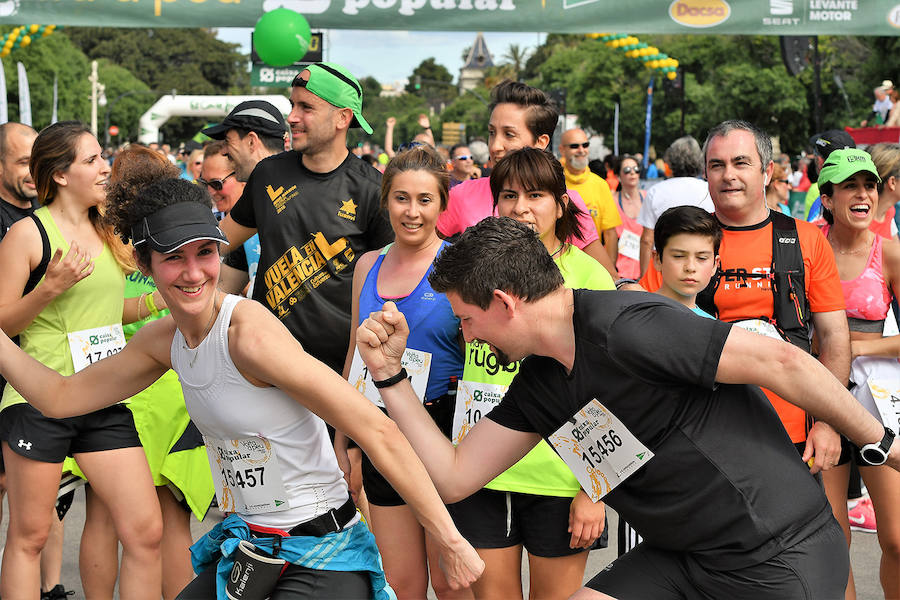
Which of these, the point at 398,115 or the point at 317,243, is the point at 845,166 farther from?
the point at 398,115

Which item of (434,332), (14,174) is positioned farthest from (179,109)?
(434,332)

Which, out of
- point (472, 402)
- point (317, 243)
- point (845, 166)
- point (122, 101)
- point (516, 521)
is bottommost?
point (122, 101)

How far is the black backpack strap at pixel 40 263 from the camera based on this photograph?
12.6 ft

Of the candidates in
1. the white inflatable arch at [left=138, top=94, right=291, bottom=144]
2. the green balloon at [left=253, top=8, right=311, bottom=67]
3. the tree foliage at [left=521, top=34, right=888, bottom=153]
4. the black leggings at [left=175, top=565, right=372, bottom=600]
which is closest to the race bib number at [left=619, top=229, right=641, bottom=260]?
the green balloon at [left=253, top=8, right=311, bottom=67]

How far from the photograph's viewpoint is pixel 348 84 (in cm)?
465

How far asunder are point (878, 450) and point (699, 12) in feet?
22.0

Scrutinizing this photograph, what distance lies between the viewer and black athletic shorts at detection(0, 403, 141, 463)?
3.71 metres

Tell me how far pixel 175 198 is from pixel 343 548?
1079 mm

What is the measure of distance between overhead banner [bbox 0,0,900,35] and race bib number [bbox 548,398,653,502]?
643cm

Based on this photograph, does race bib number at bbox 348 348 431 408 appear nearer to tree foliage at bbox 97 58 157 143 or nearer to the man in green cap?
the man in green cap

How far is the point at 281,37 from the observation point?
25.3 feet

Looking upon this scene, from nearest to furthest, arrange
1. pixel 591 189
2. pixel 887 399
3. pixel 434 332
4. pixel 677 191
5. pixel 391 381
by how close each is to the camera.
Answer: pixel 391 381 < pixel 434 332 < pixel 887 399 < pixel 677 191 < pixel 591 189

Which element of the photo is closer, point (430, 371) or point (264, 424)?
point (264, 424)

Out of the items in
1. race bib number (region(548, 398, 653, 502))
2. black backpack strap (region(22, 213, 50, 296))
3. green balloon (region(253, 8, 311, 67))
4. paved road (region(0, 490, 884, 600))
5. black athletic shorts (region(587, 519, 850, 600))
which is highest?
green balloon (region(253, 8, 311, 67))
